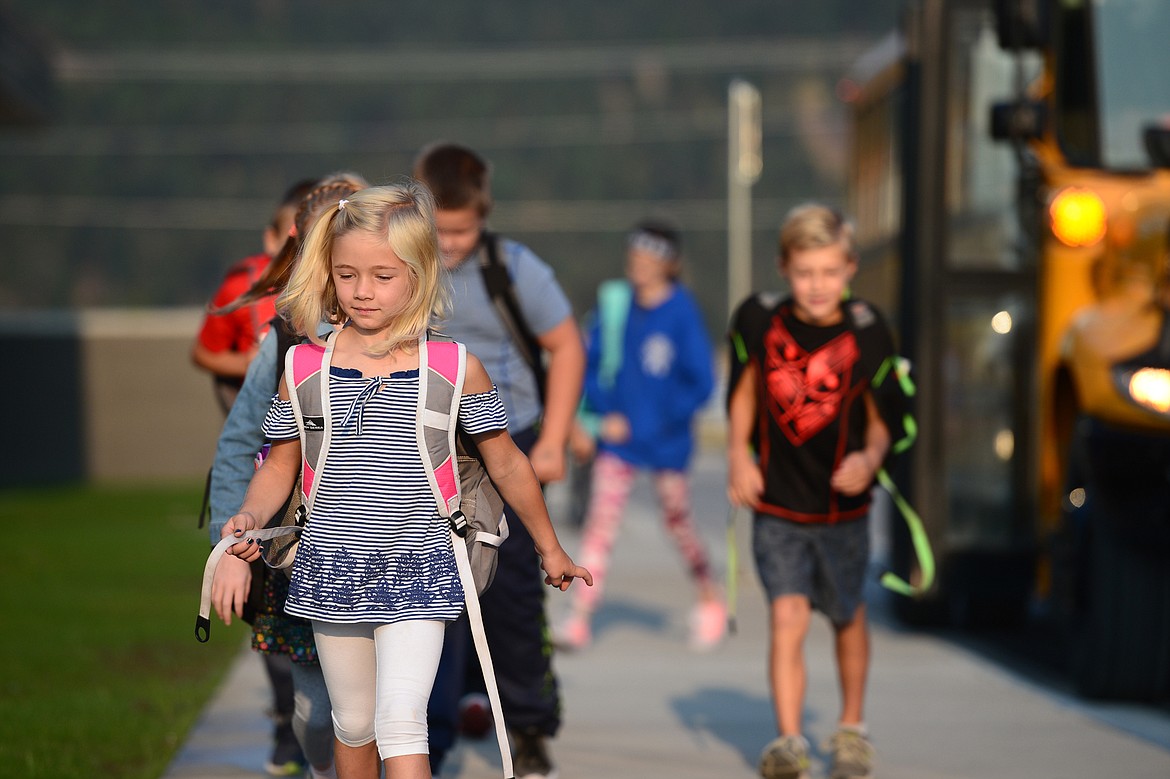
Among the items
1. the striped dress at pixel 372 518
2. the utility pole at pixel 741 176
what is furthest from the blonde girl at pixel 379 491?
the utility pole at pixel 741 176

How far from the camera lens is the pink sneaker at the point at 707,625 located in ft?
25.4

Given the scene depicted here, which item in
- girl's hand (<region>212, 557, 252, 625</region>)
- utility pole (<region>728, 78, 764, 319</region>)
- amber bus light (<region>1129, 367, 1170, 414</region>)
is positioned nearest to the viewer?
girl's hand (<region>212, 557, 252, 625</region>)

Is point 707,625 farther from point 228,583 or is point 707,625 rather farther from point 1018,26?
point 228,583

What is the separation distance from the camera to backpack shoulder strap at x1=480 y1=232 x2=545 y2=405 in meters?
5.12

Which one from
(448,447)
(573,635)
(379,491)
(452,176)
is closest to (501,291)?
(452,176)

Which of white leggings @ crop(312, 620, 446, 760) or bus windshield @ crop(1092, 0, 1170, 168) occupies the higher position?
bus windshield @ crop(1092, 0, 1170, 168)

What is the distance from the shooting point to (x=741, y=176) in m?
23.8

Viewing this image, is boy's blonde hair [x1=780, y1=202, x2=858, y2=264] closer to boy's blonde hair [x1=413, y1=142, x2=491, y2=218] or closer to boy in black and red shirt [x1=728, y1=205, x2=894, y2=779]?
boy in black and red shirt [x1=728, y1=205, x2=894, y2=779]

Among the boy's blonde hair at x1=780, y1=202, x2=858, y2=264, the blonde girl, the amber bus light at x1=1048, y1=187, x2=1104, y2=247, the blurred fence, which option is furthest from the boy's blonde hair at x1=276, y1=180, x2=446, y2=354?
the blurred fence

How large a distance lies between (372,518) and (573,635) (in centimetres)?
425

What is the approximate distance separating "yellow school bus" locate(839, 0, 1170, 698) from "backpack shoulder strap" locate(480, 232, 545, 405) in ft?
6.94

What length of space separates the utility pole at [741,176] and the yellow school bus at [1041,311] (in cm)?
463

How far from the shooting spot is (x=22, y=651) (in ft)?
23.9

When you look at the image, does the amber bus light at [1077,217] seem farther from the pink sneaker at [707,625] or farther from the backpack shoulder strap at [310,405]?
the backpack shoulder strap at [310,405]
